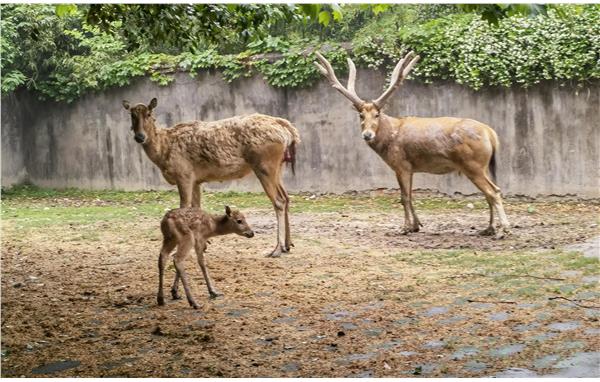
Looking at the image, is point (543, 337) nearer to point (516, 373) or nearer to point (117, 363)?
point (516, 373)

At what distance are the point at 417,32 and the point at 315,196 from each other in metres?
3.14

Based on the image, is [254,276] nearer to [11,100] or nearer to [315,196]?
[315,196]

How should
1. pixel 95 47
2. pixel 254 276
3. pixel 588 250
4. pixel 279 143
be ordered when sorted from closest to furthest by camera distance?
pixel 254 276 < pixel 588 250 < pixel 279 143 < pixel 95 47

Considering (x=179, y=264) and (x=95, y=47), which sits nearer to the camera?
(x=179, y=264)

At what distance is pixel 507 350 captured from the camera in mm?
4746

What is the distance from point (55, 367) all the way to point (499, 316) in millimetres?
2778

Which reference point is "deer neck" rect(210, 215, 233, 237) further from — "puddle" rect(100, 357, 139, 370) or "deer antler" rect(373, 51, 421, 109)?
"deer antler" rect(373, 51, 421, 109)

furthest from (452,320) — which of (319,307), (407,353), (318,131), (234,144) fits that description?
(318,131)

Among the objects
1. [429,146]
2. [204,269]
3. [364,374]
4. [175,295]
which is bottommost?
[364,374]

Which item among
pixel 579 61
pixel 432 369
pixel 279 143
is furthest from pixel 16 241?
pixel 579 61

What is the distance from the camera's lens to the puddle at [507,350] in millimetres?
4664

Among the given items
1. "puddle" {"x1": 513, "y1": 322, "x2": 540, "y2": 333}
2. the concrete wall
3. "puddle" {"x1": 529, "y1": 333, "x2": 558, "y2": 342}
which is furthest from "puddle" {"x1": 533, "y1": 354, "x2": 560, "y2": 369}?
the concrete wall

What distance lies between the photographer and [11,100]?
1675cm

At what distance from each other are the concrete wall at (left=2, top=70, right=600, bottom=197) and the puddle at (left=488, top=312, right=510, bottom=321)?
7107mm
